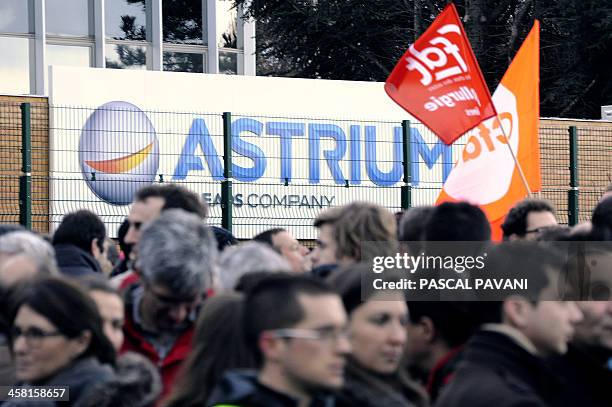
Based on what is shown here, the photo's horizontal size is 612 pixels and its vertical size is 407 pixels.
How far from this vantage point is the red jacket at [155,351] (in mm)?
4977

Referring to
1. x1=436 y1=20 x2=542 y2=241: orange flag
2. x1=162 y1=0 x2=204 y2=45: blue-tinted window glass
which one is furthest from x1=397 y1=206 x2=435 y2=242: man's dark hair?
x1=162 y1=0 x2=204 y2=45: blue-tinted window glass

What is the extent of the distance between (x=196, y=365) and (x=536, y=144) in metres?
6.77

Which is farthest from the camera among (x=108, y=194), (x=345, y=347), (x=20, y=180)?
(x=108, y=194)

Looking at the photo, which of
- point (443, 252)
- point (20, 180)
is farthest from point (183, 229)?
point (20, 180)

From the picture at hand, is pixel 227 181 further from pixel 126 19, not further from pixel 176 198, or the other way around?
pixel 126 19

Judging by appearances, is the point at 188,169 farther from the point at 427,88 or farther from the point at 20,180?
the point at 427,88

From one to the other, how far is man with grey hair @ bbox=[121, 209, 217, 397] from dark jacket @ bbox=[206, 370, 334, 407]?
1196mm

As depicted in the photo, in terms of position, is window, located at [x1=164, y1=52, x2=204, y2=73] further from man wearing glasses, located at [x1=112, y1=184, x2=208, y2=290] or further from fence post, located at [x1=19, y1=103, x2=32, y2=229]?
man wearing glasses, located at [x1=112, y1=184, x2=208, y2=290]

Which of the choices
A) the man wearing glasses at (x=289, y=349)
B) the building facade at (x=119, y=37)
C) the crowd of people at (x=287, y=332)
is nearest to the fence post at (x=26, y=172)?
the crowd of people at (x=287, y=332)

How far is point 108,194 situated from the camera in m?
13.6

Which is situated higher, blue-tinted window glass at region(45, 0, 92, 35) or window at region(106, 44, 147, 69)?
blue-tinted window glass at region(45, 0, 92, 35)

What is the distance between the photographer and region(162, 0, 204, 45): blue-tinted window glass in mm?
24547

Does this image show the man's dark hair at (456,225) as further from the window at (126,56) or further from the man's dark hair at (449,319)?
the window at (126,56)

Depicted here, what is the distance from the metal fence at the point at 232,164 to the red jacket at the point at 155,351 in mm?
7398
